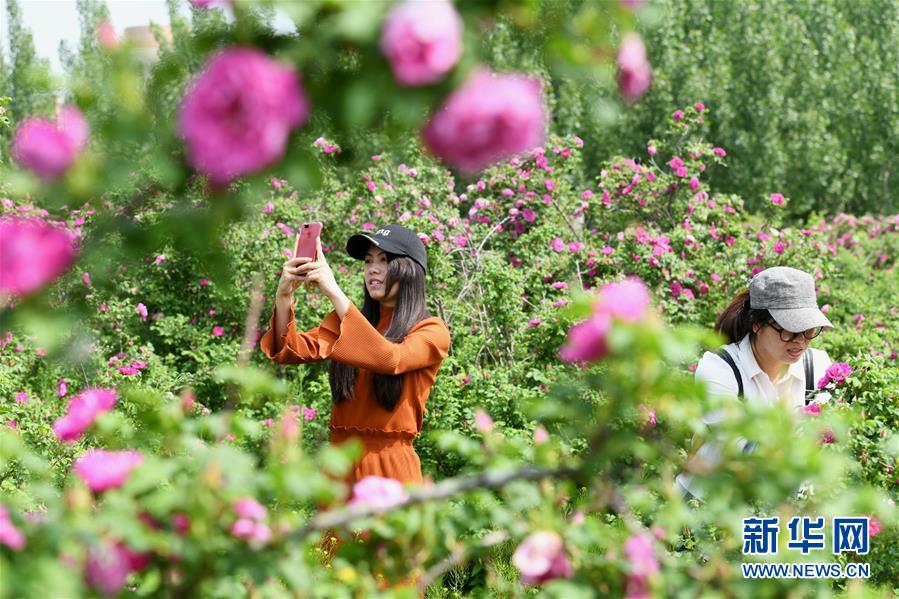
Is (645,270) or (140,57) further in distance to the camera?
(645,270)

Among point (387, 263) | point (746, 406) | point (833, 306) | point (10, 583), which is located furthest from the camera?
point (833, 306)

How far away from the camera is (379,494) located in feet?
4.40

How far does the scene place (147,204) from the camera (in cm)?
143

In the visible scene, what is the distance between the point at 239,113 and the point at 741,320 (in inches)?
87.9

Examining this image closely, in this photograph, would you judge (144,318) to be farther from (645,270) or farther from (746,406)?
(746,406)

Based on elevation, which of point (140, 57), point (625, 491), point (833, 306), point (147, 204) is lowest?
point (833, 306)

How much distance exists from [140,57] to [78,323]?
16.1 inches

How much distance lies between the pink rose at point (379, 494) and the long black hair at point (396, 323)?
1463 millimetres

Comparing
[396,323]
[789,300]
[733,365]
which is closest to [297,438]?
[396,323]

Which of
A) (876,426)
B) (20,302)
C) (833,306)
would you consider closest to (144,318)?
(876,426)

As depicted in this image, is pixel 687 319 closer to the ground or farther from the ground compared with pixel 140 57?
closer to the ground

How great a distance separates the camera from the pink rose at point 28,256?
3.82 feet

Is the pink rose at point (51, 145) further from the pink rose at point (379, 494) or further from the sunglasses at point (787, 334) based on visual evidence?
the sunglasses at point (787, 334)

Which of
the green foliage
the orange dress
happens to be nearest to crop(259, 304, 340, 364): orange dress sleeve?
the orange dress
